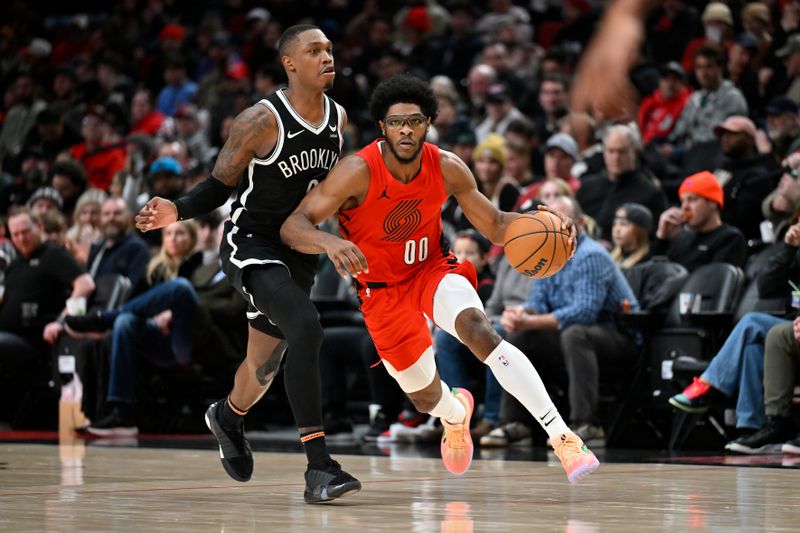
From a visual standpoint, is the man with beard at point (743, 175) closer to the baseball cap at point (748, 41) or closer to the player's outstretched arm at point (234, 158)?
the baseball cap at point (748, 41)

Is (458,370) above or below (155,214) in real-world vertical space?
below

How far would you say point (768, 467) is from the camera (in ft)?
21.7

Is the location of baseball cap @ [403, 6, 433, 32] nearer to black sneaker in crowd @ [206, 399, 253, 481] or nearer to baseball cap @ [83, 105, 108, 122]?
baseball cap @ [83, 105, 108, 122]

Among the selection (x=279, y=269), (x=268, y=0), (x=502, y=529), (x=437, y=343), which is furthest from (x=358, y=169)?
(x=268, y=0)

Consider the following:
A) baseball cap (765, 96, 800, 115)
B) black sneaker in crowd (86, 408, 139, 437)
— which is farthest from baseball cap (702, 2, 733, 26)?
black sneaker in crowd (86, 408, 139, 437)

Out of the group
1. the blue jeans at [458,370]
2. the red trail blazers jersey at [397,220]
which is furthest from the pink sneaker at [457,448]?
the blue jeans at [458,370]

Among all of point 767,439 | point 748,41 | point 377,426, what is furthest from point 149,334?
point 748,41

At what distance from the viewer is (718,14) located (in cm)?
1227

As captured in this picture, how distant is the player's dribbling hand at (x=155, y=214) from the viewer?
5504 mm

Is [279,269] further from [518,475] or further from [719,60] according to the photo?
[719,60]

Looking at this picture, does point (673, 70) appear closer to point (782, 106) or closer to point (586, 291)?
point (782, 106)

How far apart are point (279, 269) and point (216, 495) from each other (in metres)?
0.99

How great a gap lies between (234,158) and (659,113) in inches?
277

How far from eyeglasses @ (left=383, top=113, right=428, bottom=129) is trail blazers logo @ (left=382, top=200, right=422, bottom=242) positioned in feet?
1.10
